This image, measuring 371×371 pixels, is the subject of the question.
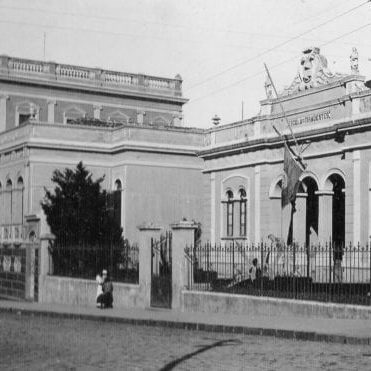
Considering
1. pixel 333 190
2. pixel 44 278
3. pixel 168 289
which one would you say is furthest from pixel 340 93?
pixel 44 278

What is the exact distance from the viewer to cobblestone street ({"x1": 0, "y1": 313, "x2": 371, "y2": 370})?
10.5 meters

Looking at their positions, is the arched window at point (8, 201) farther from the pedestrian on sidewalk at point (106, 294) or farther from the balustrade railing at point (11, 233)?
the pedestrian on sidewalk at point (106, 294)

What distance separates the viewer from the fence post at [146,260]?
69.1 ft

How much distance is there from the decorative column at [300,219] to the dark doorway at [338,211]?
1.08 metres

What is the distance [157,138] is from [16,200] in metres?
7.05

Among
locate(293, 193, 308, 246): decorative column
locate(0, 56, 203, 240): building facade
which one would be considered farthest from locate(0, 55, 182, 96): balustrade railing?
locate(293, 193, 308, 246): decorative column

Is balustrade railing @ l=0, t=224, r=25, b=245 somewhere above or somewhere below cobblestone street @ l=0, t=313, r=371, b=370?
above

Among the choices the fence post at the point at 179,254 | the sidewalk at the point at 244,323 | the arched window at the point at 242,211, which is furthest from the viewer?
the arched window at the point at 242,211

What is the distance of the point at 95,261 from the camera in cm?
2352

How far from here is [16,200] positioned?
35.3m

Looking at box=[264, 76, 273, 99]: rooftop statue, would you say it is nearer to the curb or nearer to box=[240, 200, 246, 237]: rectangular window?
box=[240, 200, 246, 237]: rectangular window

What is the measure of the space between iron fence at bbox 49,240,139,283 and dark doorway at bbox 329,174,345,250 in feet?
24.1

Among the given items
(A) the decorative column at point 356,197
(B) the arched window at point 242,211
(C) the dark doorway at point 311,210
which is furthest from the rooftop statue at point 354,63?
(B) the arched window at point 242,211

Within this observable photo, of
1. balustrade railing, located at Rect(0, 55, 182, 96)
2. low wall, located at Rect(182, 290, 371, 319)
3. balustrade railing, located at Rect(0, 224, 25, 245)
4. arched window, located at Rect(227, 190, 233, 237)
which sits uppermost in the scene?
balustrade railing, located at Rect(0, 55, 182, 96)
